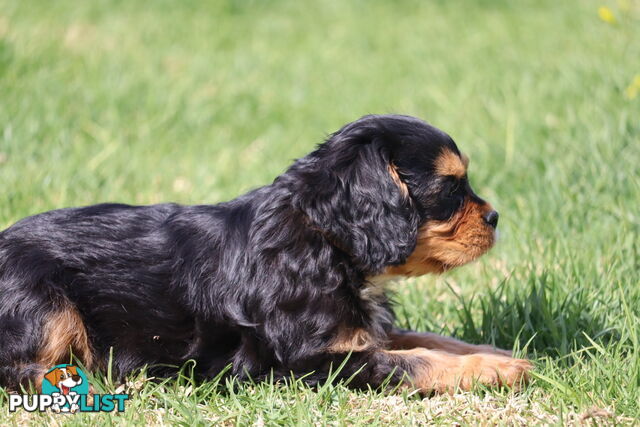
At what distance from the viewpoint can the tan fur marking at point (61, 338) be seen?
3.21 m

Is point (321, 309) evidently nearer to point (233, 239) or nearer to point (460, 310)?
point (233, 239)

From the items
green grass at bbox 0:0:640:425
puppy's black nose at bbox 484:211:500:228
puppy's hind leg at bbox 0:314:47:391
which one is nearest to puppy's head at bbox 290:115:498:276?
puppy's black nose at bbox 484:211:500:228

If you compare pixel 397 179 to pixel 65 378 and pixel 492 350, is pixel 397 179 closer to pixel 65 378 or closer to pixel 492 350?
pixel 492 350

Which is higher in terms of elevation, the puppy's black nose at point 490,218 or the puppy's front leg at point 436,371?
the puppy's black nose at point 490,218

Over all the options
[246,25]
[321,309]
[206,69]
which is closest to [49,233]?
[321,309]

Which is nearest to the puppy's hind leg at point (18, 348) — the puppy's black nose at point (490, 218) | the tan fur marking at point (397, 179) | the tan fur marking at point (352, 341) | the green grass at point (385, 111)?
the green grass at point (385, 111)

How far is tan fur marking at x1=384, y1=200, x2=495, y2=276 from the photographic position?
11.0 feet

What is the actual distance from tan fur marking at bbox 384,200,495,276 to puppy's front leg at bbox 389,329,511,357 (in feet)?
1.18

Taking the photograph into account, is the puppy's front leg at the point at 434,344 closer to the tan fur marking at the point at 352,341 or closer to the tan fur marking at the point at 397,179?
the tan fur marking at the point at 352,341

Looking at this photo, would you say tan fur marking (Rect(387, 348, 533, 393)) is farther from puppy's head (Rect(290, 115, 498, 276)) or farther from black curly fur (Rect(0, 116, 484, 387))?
puppy's head (Rect(290, 115, 498, 276))

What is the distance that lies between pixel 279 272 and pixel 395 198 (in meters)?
0.54

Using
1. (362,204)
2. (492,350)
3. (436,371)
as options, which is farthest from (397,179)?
(492,350)

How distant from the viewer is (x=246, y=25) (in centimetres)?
1073

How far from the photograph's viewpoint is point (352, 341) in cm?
318
